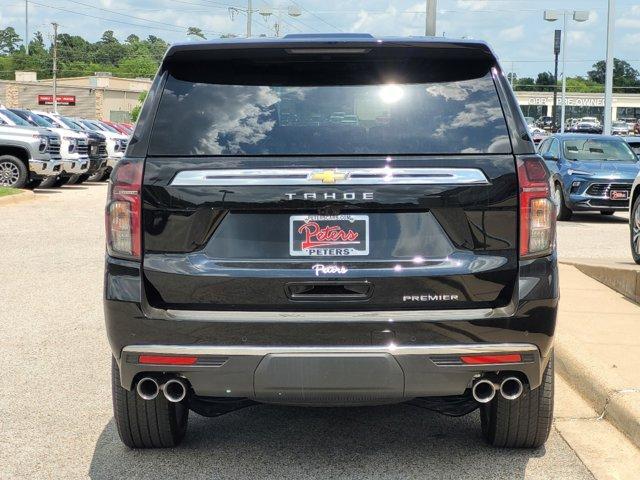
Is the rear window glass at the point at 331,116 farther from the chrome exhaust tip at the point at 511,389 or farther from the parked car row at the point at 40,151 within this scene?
the parked car row at the point at 40,151

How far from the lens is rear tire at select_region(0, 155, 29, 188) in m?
23.4

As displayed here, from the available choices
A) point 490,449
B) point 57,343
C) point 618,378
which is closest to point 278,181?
point 490,449

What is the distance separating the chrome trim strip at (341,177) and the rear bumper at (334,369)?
0.69 meters

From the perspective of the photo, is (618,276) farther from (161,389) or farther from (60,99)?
(60,99)

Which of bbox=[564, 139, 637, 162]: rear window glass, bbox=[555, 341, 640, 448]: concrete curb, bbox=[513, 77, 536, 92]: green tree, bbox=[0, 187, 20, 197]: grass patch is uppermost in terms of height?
bbox=[513, 77, 536, 92]: green tree

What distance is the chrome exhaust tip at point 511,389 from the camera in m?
4.25

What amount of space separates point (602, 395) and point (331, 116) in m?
2.54

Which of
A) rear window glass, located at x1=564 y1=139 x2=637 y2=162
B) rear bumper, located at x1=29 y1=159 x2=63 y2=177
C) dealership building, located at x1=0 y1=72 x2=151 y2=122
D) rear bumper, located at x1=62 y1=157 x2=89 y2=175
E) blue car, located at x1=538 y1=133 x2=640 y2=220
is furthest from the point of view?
dealership building, located at x1=0 y1=72 x2=151 y2=122

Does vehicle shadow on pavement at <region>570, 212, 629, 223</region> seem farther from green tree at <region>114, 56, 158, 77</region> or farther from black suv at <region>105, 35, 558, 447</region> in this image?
green tree at <region>114, 56, 158, 77</region>

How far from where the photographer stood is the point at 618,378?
5699mm

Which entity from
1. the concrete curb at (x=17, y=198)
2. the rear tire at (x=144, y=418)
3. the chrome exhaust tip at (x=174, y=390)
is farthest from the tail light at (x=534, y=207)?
the concrete curb at (x=17, y=198)

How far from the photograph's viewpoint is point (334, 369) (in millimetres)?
4008

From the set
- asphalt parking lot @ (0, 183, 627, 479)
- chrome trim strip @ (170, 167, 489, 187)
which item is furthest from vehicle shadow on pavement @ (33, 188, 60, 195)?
chrome trim strip @ (170, 167, 489, 187)

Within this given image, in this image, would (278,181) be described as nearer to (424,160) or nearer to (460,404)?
(424,160)
